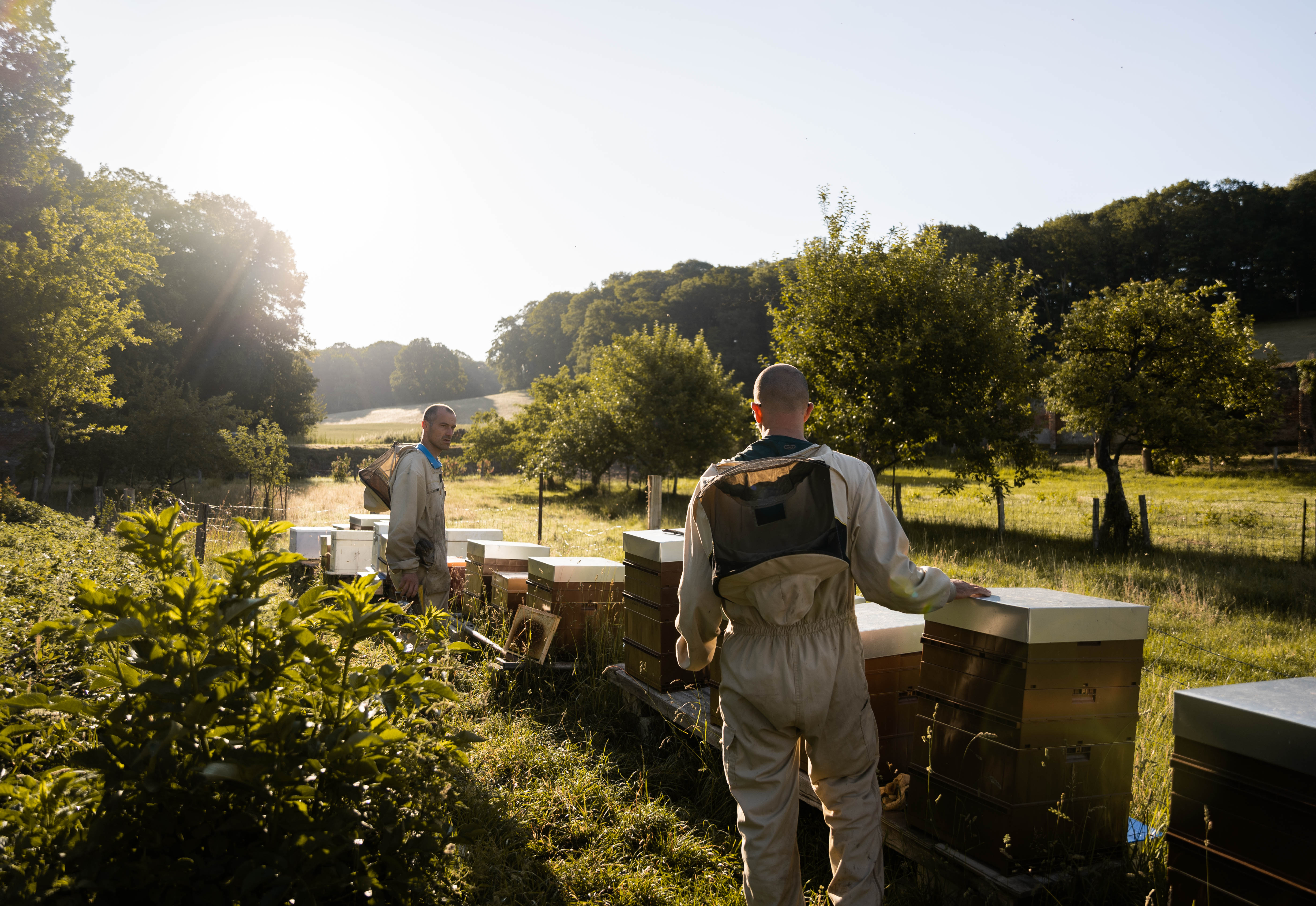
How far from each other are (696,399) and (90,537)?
22.3 metres

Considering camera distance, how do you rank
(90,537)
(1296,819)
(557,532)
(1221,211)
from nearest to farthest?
1. (1296,819)
2. (90,537)
3. (557,532)
4. (1221,211)

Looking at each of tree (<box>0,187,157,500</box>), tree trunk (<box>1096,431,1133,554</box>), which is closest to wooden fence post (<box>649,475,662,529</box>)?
tree trunk (<box>1096,431,1133,554</box>)

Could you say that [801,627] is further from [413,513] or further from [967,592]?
[413,513]

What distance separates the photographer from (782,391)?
3.07 m

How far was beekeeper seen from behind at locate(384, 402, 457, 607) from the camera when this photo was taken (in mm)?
5848

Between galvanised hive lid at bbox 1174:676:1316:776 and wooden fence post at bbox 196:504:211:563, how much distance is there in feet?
39.6

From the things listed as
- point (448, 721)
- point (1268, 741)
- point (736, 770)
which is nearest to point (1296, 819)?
point (1268, 741)

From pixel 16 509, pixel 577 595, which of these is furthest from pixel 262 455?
pixel 577 595

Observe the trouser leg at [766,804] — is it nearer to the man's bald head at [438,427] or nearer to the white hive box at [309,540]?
the man's bald head at [438,427]

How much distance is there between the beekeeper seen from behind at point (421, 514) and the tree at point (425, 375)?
99310mm

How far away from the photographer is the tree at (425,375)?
103250mm

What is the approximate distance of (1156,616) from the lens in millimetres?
10211

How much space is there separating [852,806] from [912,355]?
16.2 meters

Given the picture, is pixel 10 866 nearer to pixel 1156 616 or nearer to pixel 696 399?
pixel 1156 616
